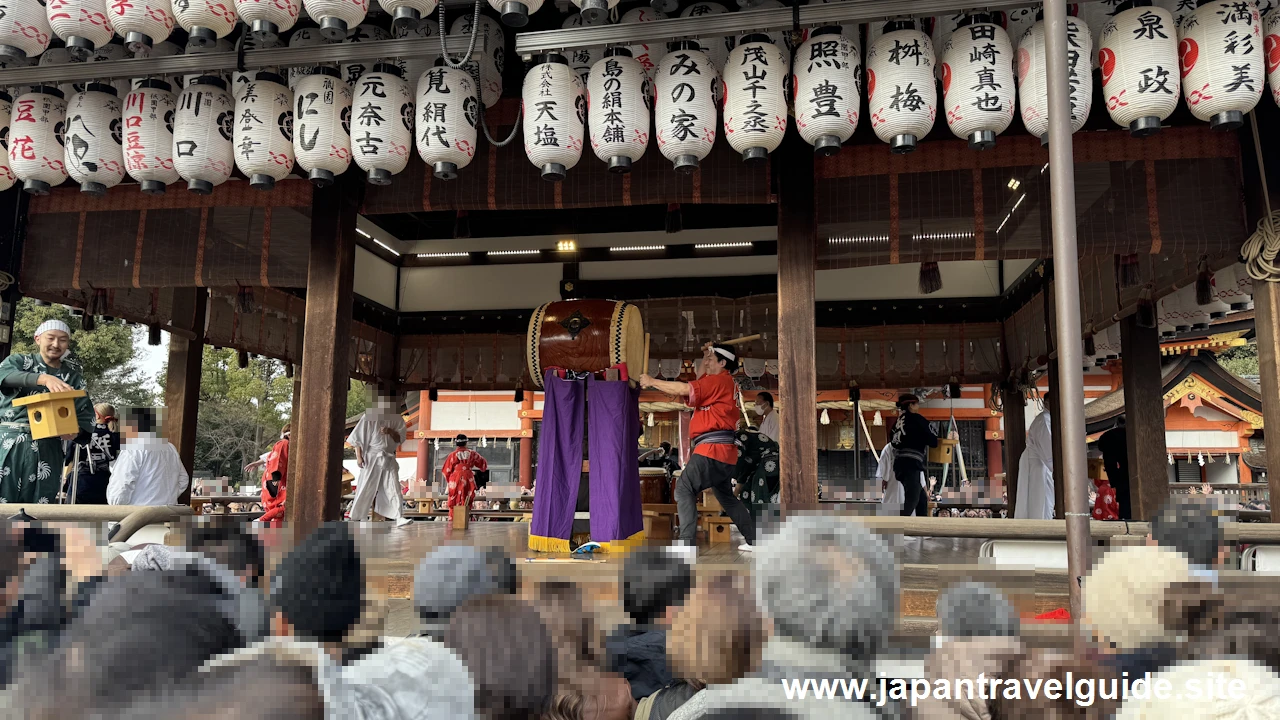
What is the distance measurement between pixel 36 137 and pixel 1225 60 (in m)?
7.08

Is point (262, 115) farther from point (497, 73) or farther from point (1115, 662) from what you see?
point (1115, 662)

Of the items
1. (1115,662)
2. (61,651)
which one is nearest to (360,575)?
(61,651)

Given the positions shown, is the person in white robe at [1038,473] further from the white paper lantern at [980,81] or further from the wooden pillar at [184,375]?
the wooden pillar at [184,375]

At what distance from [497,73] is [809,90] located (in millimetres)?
2178

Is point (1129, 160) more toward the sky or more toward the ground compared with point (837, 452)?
more toward the sky

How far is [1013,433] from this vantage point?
10500 millimetres

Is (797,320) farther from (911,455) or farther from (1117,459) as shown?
(1117,459)

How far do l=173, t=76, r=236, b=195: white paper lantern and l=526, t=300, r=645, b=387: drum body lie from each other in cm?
243

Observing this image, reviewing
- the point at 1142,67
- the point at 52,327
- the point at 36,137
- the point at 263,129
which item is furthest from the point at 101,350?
the point at 1142,67

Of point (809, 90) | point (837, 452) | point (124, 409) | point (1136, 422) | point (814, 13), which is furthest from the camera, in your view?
point (837, 452)

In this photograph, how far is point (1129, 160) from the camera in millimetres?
4891

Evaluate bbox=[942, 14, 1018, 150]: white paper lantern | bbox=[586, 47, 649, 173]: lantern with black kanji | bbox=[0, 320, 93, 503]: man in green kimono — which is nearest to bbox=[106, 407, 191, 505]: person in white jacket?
bbox=[0, 320, 93, 503]: man in green kimono

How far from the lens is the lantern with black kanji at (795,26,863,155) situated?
4320mm

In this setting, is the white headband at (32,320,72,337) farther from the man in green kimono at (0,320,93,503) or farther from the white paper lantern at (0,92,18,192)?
the white paper lantern at (0,92,18,192)
